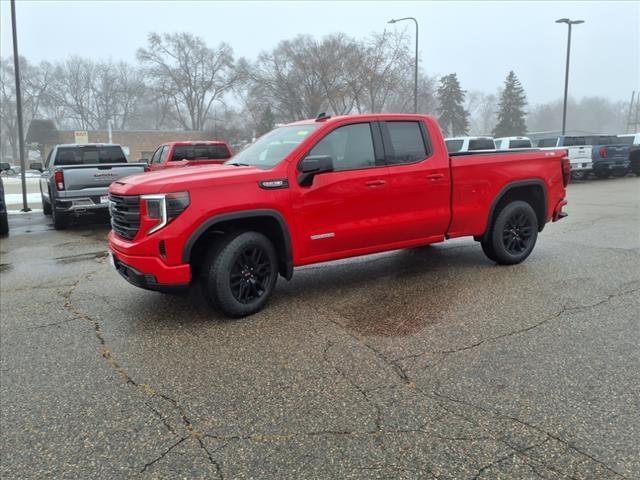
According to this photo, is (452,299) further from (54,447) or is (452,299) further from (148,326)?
(54,447)

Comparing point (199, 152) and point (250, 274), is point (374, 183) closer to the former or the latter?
point (250, 274)

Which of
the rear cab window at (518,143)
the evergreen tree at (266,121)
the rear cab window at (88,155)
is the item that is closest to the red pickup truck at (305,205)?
the rear cab window at (88,155)

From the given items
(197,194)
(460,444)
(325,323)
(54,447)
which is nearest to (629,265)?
(325,323)

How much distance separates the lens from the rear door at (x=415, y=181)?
5613 millimetres

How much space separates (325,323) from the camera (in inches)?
188

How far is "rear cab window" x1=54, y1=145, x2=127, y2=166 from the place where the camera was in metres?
12.9

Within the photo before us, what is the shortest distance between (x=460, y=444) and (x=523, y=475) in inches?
14.0

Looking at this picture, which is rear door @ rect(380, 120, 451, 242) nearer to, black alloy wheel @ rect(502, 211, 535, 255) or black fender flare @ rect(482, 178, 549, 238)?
black fender flare @ rect(482, 178, 549, 238)

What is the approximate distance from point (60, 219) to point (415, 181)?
27.0 feet

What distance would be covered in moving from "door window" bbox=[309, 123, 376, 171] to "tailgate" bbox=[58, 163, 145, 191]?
6.67 metres

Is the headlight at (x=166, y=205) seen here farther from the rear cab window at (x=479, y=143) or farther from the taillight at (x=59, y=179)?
the rear cab window at (x=479, y=143)

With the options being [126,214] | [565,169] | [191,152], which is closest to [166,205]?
[126,214]

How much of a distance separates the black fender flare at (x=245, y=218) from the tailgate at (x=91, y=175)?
22.2 ft

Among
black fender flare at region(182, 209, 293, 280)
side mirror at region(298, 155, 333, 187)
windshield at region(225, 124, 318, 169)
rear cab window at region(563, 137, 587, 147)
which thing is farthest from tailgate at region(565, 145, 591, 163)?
black fender flare at region(182, 209, 293, 280)
